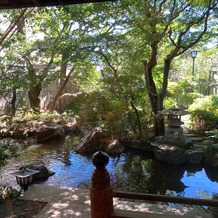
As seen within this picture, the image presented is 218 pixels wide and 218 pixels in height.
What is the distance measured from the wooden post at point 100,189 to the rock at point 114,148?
723cm

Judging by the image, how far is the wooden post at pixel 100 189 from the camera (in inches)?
83.9

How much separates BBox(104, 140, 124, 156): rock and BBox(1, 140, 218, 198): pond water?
22 cm

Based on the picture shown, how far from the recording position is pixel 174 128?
932 centimetres

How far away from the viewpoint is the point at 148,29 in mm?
8773

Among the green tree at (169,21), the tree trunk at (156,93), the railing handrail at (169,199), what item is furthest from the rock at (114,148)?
the railing handrail at (169,199)

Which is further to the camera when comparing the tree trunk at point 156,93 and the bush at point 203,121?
the bush at point 203,121

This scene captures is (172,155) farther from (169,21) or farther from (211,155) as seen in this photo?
(169,21)

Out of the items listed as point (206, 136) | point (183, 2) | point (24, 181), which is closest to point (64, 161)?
point (24, 181)

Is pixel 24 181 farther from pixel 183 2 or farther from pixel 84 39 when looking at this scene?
pixel 183 2

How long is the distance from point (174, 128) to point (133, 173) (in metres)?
2.79

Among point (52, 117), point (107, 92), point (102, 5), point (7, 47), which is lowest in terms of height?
point (52, 117)

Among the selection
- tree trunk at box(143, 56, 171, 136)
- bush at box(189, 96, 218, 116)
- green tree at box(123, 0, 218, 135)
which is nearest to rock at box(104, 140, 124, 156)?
tree trunk at box(143, 56, 171, 136)

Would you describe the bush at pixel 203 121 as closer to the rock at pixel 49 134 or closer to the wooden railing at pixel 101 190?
the rock at pixel 49 134

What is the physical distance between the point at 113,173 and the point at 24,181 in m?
3.03
